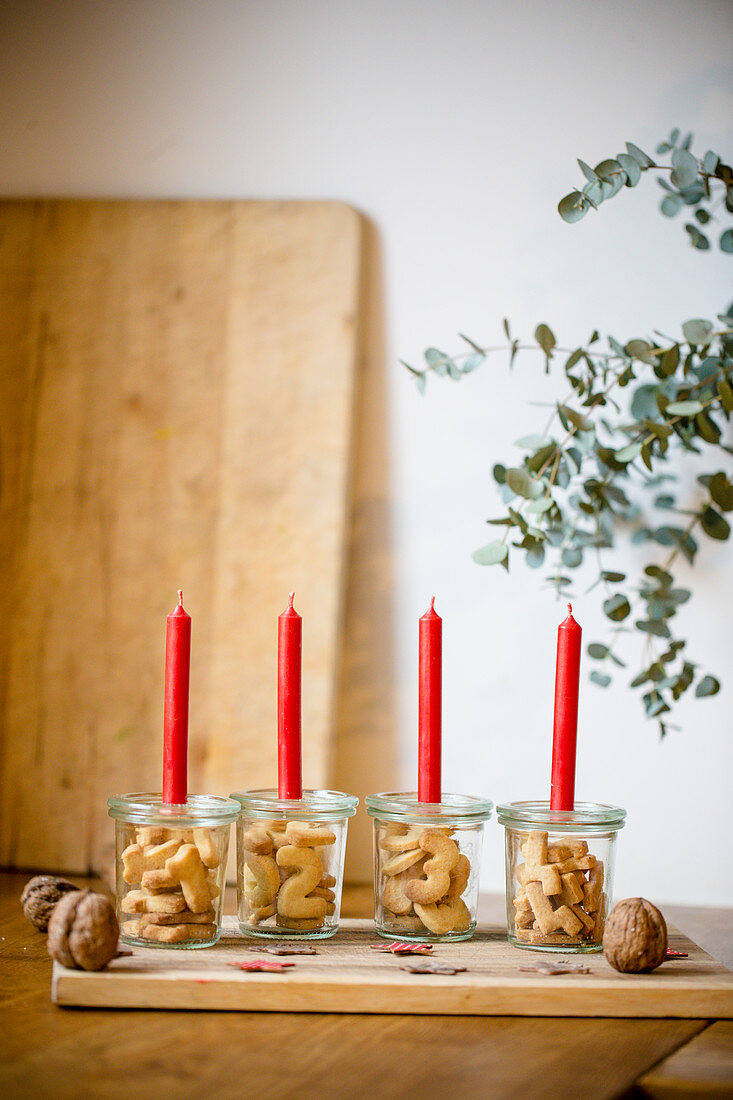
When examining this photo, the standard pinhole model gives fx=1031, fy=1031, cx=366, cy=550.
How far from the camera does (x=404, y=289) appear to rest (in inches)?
47.4

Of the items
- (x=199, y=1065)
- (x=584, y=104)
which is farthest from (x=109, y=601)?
(x=584, y=104)

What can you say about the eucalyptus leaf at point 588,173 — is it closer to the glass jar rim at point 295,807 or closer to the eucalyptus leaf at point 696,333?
the eucalyptus leaf at point 696,333

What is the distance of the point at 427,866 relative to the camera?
0.77 m

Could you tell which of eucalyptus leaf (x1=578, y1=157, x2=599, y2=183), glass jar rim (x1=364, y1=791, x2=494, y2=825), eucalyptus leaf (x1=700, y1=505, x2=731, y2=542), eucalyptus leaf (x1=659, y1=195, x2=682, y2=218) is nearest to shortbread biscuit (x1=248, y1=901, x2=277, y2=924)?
glass jar rim (x1=364, y1=791, x2=494, y2=825)

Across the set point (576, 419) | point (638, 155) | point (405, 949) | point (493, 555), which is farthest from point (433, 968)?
point (638, 155)

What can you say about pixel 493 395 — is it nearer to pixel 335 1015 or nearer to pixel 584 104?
pixel 584 104

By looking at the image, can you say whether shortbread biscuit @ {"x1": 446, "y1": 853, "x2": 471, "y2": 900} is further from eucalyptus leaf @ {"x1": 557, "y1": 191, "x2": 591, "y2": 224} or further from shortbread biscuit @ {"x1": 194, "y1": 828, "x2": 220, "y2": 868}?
eucalyptus leaf @ {"x1": 557, "y1": 191, "x2": 591, "y2": 224}

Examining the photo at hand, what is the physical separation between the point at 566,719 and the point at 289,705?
0.21 metres

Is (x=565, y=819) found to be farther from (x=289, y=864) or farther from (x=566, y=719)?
(x=289, y=864)

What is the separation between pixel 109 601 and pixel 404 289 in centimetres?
50

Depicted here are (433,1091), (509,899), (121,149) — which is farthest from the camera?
(121,149)

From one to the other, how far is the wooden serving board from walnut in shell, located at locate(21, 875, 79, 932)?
131mm

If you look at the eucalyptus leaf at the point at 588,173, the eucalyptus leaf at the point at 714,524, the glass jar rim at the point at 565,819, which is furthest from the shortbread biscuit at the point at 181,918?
the eucalyptus leaf at the point at 588,173

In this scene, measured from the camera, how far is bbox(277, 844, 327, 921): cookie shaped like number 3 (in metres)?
0.76
